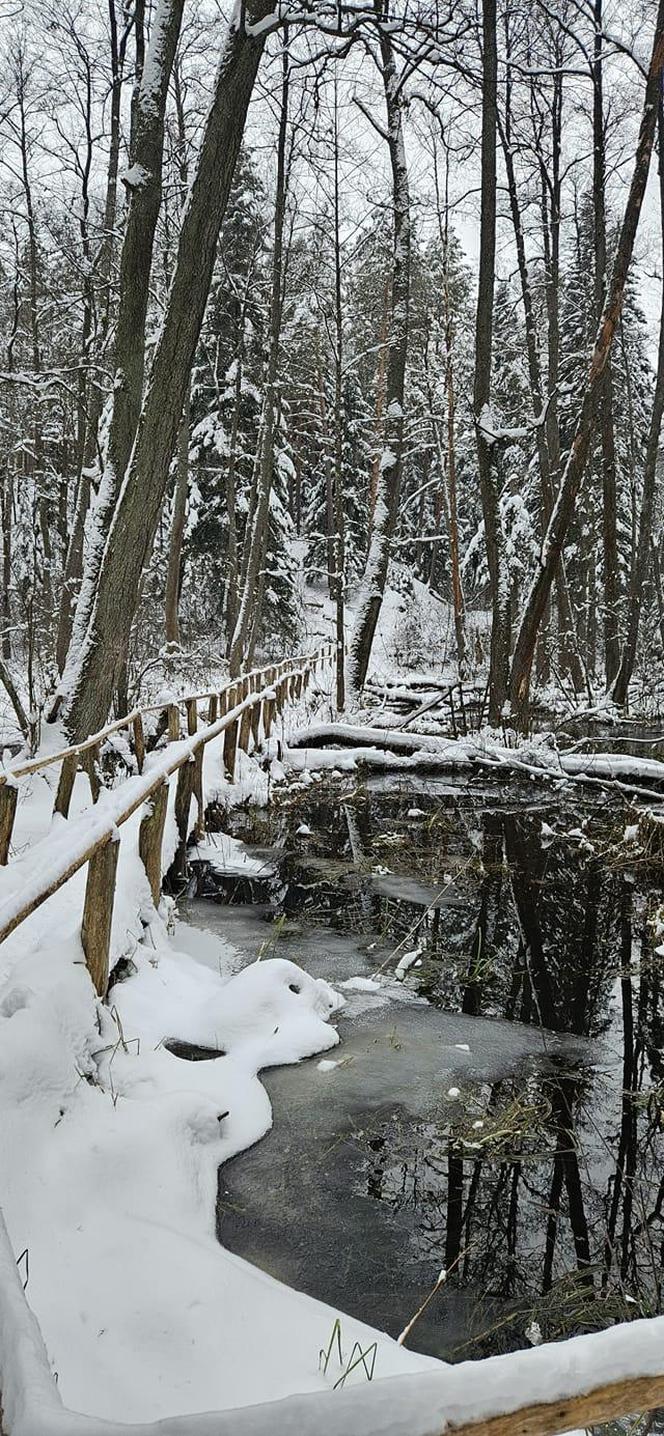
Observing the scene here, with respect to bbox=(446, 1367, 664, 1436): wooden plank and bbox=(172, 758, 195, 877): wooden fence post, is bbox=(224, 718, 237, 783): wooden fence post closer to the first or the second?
bbox=(172, 758, 195, 877): wooden fence post

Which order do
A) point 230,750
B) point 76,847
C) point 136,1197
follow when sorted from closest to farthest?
1. point 136,1197
2. point 76,847
3. point 230,750

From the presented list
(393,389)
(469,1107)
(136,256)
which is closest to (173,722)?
(136,256)

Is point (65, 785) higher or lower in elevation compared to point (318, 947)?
higher

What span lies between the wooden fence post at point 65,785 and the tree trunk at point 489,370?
786 centimetres

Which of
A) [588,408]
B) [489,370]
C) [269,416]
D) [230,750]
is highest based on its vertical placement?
[269,416]

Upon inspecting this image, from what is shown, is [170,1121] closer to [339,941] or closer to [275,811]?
[339,941]

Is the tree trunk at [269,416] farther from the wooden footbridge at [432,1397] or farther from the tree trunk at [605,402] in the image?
the wooden footbridge at [432,1397]

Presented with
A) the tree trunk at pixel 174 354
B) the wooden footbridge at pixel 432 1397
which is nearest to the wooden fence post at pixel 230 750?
the tree trunk at pixel 174 354

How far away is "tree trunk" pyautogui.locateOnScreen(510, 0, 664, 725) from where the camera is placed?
34.8 ft

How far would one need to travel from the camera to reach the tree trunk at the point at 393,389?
15.3 metres

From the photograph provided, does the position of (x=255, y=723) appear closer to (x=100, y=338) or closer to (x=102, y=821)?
(x=100, y=338)

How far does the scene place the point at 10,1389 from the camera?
120 centimetres

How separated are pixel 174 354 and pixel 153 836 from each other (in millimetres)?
4408

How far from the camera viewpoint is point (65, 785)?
6.56 m
